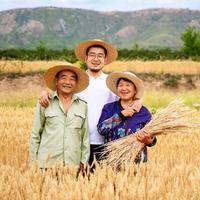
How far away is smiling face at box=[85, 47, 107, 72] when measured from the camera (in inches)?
204

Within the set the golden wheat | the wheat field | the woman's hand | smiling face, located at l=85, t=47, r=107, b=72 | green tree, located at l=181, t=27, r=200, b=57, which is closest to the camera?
the golden wheat

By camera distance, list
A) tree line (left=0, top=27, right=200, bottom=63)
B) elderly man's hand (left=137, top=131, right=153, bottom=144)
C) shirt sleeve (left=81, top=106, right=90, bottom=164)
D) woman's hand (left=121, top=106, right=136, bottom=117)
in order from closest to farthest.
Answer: elderly man's hand (left=137, top=131, right=153, bottom=144) < woman's hand (left=121, top=106, right=136, bottom=117) < shirt sleeve (left=81, top=106, right=90, bottom=164) < tree line (left=0, top=27, right=200, bottom=63)

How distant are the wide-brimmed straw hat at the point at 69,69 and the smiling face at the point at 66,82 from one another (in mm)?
37

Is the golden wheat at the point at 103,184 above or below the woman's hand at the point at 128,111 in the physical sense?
below

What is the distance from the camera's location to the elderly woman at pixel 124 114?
4941 millimetres

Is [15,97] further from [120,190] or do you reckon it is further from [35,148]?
[120,190]

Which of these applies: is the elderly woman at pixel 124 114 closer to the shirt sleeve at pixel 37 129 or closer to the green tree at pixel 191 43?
the shirt sleeve at pixel 37 129

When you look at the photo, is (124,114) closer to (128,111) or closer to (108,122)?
(128,111)

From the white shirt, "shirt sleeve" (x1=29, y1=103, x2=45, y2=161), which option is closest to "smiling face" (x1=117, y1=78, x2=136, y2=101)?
the white shirt

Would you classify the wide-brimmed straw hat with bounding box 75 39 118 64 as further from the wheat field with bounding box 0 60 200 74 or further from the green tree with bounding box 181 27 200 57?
the green tree with bounding box 181 27 200 57

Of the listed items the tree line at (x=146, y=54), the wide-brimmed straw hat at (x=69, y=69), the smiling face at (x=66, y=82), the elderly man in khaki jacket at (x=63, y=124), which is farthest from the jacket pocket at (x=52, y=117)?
the tree line at (x=146, y=54)

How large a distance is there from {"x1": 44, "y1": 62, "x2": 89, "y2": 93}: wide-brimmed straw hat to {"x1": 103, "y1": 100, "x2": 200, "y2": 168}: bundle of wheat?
59 centimetres

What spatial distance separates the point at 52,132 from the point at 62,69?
0.57 m

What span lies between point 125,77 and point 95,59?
366 mm
